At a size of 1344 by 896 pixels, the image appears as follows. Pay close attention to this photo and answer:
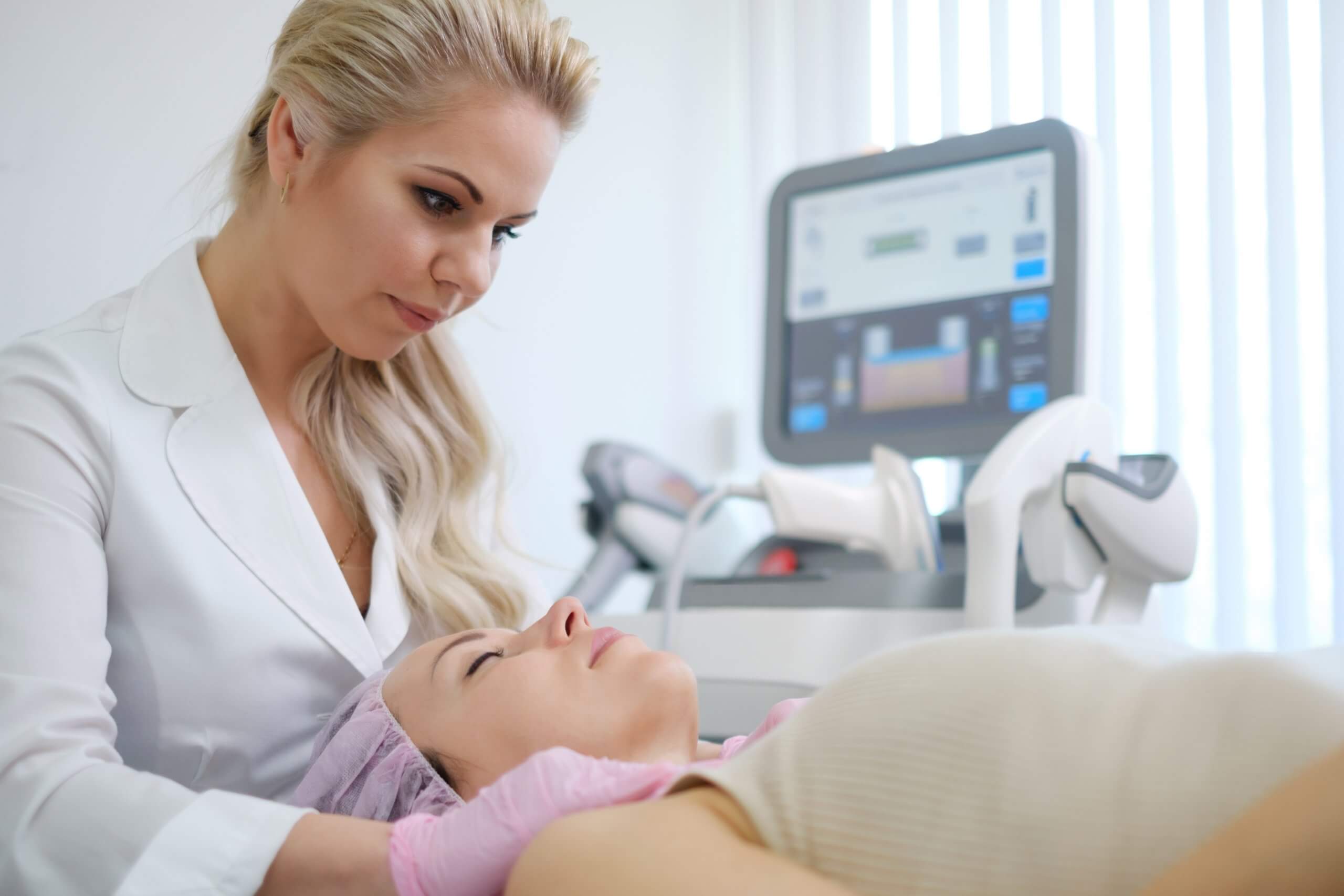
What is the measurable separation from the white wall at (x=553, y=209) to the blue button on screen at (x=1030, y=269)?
3.39 ft

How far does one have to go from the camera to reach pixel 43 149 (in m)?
1.66

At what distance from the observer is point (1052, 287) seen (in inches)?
79.0

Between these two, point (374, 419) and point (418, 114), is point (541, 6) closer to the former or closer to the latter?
point (418, 114)

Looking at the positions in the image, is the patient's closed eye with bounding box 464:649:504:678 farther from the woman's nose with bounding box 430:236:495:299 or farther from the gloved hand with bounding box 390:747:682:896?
the woman's nose with bounding box 430:236:495:299

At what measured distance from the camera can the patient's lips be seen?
1050 mm

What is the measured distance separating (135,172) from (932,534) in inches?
53.4

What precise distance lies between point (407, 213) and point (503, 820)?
689 millimetres

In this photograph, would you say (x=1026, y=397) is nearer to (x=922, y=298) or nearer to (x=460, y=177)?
(x=922, y=298)

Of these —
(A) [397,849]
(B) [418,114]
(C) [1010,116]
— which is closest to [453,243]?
(B) [418,114]

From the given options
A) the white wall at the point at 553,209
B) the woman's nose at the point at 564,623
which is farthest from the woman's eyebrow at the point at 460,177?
the white wall at the point at 553,209

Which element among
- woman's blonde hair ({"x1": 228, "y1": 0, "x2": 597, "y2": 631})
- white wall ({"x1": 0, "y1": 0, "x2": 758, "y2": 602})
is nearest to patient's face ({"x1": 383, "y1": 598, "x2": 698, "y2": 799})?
woman's blonde hair ({"x1": 228, "y1": 0, "x2": 597, "y2": 631})

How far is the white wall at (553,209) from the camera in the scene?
167 cm

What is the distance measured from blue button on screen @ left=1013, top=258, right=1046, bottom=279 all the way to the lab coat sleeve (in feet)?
4.92

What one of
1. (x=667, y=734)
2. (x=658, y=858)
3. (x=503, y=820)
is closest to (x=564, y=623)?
(x=667, y=734)
